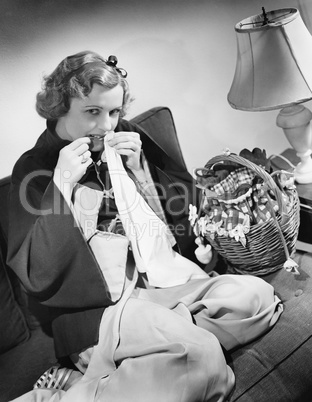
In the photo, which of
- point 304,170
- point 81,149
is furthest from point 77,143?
point 304,170

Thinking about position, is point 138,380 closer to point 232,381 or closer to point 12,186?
point 232,381

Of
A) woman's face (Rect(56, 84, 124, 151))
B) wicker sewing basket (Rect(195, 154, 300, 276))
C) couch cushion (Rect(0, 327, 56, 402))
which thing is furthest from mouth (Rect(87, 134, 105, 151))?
couch cushion (Rect(0, 327, 56, 402))

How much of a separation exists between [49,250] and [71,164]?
0.85 feet

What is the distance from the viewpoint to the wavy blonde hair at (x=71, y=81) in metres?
1.63

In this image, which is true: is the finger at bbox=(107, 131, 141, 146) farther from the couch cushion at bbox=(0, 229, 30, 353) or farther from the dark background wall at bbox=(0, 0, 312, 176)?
the couch cushion at bbox=(0, 229, 30, 353)

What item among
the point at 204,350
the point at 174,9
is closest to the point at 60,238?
the point at 204,350

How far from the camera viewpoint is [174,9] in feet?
6.66

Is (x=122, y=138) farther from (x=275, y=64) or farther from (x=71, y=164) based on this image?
(x=275, y=64)

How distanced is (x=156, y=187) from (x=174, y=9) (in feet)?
2.21

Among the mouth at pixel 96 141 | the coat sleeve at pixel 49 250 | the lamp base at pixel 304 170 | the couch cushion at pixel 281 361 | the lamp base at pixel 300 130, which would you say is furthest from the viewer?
the lamp base at pixel 304 170

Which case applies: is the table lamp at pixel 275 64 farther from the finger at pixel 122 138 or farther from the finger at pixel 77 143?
the finger at pixel 77 143

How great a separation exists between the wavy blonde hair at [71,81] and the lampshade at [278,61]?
452mm

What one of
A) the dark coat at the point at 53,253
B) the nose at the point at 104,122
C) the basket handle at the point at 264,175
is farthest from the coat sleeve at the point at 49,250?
the basket handle at the point at 264,175

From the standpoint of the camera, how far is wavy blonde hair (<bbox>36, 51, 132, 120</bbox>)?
163cm
